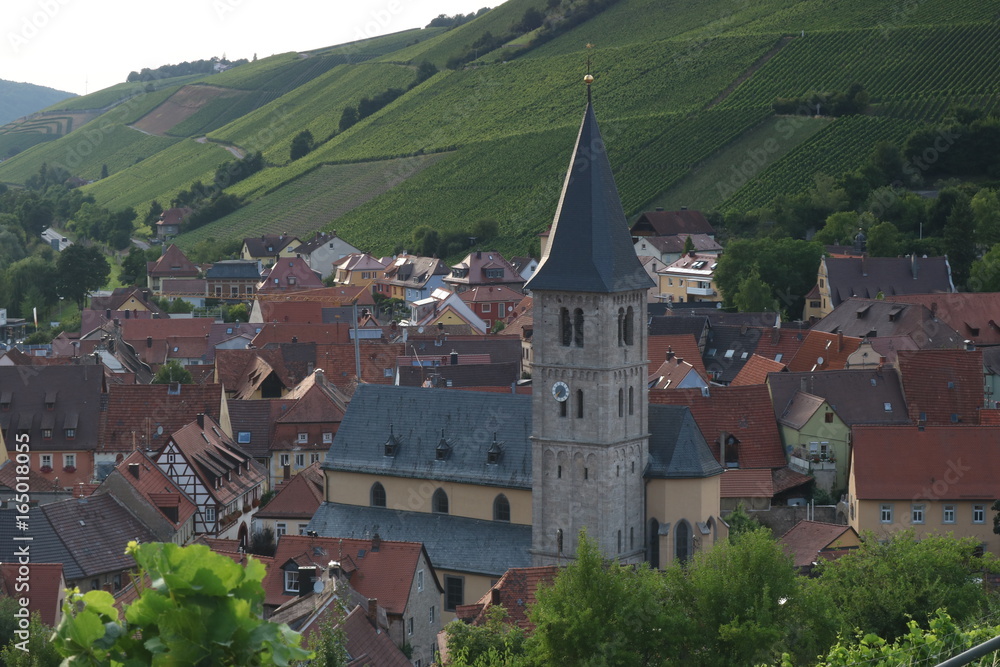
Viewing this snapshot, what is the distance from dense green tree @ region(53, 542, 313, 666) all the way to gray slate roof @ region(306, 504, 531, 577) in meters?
39.9

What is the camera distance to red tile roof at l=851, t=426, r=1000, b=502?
58.2 meters

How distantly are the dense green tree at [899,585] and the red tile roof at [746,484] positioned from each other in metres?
15.0

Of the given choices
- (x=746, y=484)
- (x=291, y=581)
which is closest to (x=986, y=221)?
(x=746, y=484)

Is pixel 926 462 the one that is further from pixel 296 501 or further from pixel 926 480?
pixel 296 501

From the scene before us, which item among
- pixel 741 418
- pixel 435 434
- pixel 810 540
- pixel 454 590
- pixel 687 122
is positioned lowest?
pixel 454 590

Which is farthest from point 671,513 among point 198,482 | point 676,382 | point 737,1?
point 737,1

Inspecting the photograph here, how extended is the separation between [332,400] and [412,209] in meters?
103

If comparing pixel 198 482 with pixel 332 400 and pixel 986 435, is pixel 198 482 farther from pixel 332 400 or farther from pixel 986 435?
pixel 986 435

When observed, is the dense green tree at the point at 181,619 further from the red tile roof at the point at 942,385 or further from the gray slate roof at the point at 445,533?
the red tile roof at the point at 942,385

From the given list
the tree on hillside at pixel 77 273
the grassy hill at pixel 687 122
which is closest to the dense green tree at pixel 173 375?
the tree on hillside at pixel 77 273

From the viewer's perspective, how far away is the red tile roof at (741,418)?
65.2m

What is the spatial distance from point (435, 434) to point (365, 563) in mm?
9712

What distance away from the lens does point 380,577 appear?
4638 centimetres

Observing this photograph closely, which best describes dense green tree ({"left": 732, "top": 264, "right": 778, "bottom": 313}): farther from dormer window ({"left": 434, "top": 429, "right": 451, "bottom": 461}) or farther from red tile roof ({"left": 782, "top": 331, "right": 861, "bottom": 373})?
dormer window ({"left": 434, "top": 429, "right": 451, "bottom": 461})
